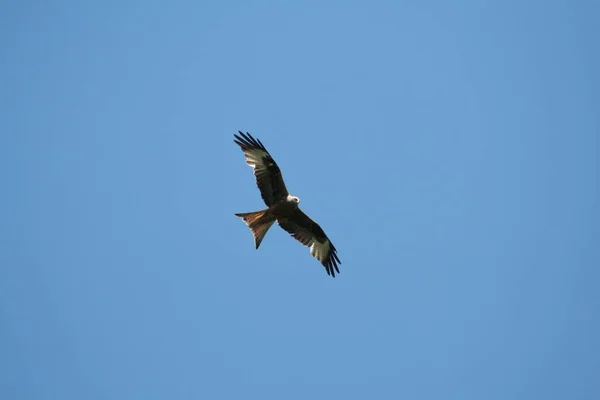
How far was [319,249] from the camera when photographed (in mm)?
15844

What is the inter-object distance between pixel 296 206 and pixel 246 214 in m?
1.11

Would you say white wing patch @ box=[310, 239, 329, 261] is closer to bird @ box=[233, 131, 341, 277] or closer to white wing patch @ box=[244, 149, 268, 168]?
bird @ box=[233, 131, 341, 277]

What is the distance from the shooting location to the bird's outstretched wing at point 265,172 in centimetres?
1450

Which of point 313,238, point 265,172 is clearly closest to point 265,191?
point 265,172

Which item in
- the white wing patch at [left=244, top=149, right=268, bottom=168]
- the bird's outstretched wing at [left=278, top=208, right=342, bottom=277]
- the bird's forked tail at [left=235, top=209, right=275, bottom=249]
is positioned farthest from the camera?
the bird's outstretched wing at [left=278, top=208, right=342, bottom=277]

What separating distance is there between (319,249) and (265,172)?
246 centimetres

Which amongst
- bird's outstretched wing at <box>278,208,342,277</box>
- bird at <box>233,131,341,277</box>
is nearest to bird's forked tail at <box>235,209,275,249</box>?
bird at <box>233,131,341,277</box>

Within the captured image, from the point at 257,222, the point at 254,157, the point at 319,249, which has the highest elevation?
the point at 254,157

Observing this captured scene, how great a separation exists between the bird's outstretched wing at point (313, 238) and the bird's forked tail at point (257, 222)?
38.8 inches

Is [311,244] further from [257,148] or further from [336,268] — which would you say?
[257,148]

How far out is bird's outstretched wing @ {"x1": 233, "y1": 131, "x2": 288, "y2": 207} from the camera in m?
14.5

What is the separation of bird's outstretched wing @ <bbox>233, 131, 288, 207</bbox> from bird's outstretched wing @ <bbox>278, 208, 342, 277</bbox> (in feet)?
3.36

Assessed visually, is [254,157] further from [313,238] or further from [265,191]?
[313,238]

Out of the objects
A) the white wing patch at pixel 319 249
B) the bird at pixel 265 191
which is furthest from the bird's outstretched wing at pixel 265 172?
the white wing patch at pixel 319 249
